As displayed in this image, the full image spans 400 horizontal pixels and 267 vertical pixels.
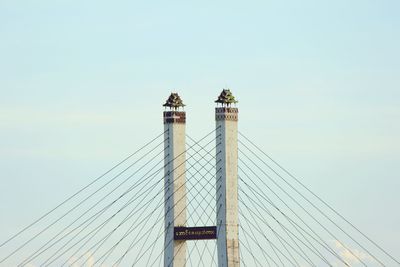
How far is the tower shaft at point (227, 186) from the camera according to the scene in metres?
156

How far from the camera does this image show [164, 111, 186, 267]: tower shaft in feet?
531

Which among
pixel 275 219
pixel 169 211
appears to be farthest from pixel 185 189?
pixel 275 219

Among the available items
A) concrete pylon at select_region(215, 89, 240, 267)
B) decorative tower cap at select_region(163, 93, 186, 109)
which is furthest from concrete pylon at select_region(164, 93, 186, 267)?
concrete pylon at select_region(215, 89, 240, 267)

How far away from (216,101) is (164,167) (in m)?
9.04

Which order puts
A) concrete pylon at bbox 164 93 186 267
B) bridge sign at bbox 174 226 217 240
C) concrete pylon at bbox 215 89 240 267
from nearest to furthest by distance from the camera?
concrete pylon at bbox 215 89 240 267 < bridge sign at bbox 174 226 217 240 < concrete pylon at bbox 164 93 186 267

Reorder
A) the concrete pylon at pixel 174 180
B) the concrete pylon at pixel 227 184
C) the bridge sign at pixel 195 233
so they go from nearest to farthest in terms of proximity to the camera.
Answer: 1. the concrete pylon at pixel 227 184
2. the bridge sign at pixel 195 233
3. the concrete pylon at pixel 174 180

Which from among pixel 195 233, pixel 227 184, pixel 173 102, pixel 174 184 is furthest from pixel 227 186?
pixel 173 102

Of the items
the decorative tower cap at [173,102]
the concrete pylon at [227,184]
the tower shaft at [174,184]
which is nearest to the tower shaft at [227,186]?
the concrete pylon at [227,184]

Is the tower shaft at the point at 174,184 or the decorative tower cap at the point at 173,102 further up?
the decorative tower cap at the point at 173,102

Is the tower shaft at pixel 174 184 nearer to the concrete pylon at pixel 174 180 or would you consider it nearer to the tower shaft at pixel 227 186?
the concrete pylon at pixel 174 180

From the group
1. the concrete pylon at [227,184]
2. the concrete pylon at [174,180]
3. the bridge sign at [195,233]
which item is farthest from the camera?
the concrete pylon at [174,180]

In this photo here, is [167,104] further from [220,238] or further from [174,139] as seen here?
[220,238]

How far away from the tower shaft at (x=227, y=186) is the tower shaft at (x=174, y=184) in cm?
583

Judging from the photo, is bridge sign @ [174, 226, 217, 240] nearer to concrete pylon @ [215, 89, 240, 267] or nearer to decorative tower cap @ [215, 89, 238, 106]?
concrete pylon @ [215, 89, 240, 267]
